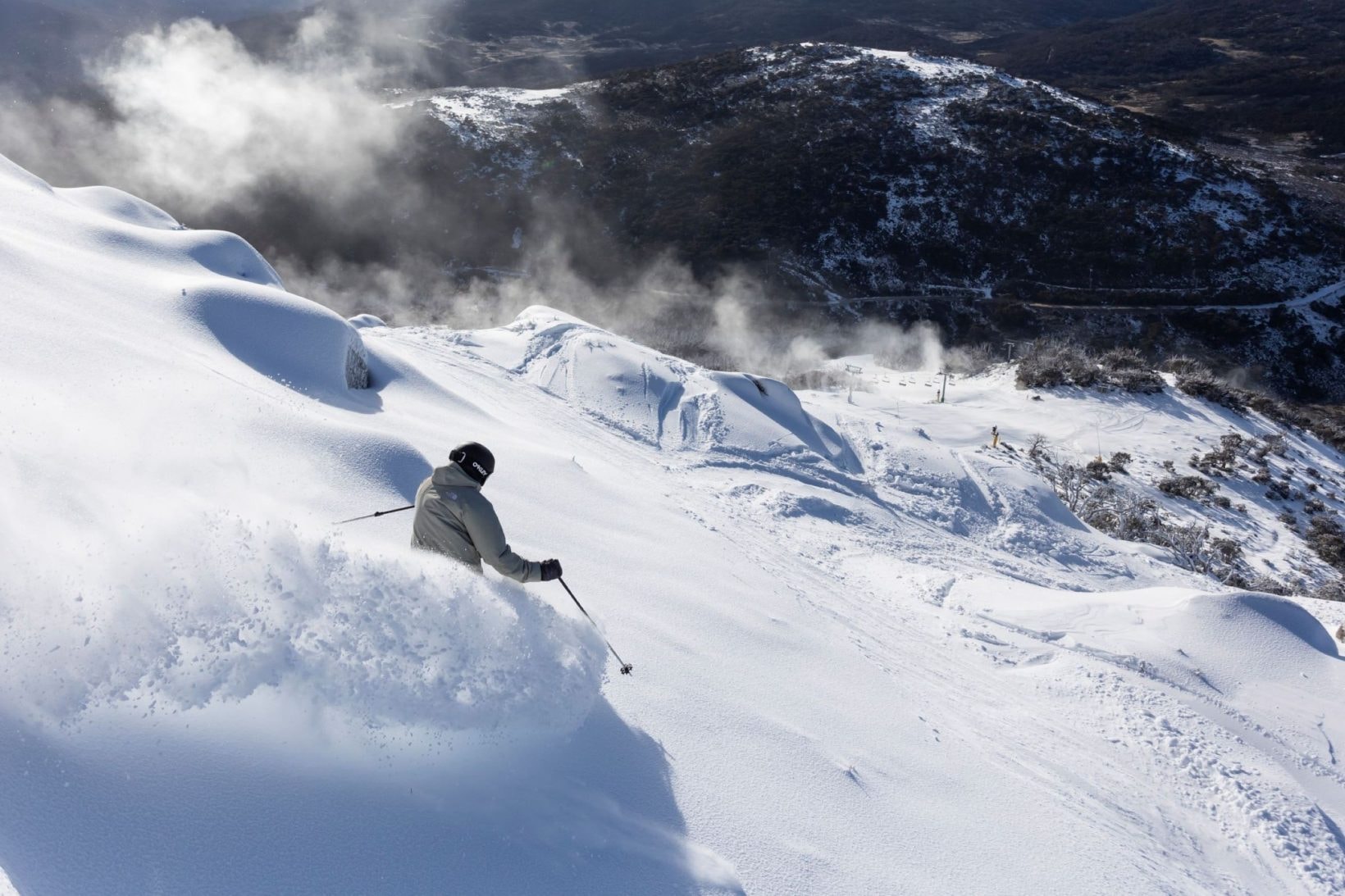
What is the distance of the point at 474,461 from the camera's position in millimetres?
4359

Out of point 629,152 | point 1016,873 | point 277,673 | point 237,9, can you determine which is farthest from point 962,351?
point 237,9

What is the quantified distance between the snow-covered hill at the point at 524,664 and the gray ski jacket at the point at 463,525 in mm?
225

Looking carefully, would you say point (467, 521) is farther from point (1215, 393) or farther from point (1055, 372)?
point (1215, 393)

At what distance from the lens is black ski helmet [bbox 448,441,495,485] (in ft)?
14.2

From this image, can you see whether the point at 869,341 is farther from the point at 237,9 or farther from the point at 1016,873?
the point at 237,9

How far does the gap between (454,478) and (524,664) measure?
1.20 meters

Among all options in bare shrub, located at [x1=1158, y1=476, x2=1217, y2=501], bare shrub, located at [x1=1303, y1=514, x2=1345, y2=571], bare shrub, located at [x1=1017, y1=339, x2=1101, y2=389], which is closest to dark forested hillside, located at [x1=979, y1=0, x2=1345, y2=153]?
bare shrub, located at [x1=1017, y1=339, x2=1101, y2=389]

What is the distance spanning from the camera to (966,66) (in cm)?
6419

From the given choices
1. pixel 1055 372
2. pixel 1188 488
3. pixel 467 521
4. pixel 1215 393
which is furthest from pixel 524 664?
pixel 1215 393

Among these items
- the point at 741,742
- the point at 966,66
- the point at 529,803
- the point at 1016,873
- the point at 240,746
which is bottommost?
the point at 1016,873

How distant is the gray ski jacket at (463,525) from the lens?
14.5ft

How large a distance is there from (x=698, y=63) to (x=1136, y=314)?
146ft

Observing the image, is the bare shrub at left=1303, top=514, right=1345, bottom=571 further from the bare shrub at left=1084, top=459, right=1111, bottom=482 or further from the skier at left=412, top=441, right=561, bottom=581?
the skier at left=412, top=441, right=561, bottom=581

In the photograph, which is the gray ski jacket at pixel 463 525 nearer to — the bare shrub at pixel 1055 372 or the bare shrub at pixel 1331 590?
the bare shrub at pixel 1331 590
